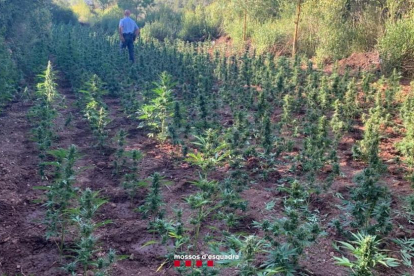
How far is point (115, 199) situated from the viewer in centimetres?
480

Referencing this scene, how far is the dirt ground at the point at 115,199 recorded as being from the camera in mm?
3605

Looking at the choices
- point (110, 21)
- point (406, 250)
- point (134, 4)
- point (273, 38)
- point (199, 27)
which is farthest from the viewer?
point (134, 4)

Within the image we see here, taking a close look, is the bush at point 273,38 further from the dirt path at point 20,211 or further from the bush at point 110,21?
the bush at point 110,21

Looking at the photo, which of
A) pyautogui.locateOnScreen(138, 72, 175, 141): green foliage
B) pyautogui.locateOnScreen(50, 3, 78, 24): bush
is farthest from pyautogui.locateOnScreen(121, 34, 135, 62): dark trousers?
pyautogui.locateOnScreen(50, 3, 78, 24): bush

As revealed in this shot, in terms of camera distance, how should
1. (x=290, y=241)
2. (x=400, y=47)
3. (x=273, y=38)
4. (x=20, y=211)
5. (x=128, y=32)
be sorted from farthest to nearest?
(x=273, y=38)
(x=128, y=32)
(x=400, y=47)
(x=20, y=211)
(x=290, y=241)

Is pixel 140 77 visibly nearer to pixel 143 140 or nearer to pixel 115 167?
pixel 143 140

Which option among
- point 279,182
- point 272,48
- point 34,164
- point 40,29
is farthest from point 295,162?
point 40,29

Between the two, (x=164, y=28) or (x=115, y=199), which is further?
(x=164, y=28)

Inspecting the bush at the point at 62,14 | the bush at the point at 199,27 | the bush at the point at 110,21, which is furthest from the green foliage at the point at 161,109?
the bush at the point at 62,14

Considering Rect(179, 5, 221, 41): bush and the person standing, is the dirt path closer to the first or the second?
the person standing

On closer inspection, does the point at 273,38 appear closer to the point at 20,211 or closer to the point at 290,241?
the point at 20,211

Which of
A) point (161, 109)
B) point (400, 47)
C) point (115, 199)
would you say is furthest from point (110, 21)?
point (115, 199)

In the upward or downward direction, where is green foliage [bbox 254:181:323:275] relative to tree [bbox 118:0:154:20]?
downward

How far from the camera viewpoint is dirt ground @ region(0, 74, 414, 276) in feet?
11.8
